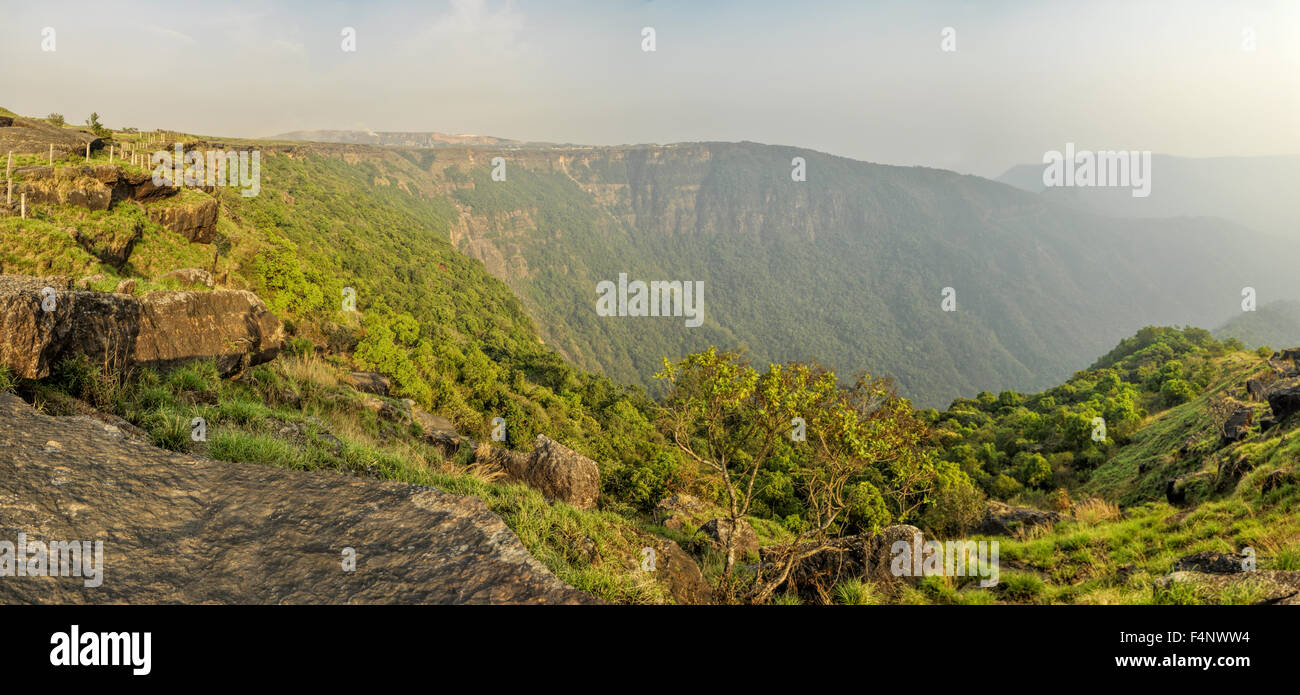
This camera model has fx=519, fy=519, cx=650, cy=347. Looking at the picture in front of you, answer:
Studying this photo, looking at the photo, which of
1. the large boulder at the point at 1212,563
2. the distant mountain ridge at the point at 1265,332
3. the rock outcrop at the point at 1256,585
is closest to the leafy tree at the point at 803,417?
the large boulder at the point at 1212,563

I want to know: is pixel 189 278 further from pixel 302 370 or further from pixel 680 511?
pixel 680 511

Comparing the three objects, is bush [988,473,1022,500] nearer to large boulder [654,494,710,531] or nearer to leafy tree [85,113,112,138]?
large boulder [654,494,710,531]

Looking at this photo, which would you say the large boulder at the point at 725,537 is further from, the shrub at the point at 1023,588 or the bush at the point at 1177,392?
the bush at the point at 1177,392

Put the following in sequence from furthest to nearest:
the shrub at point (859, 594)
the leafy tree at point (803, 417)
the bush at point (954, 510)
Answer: the bush at point (954, 510)
the leafy tree at point (803, 417)
the shrub at point (859, 594)

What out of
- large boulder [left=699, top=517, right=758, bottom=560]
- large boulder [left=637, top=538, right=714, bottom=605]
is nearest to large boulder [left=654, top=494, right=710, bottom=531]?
large boulder [left=699, top=517, right=758, bottom=560]
